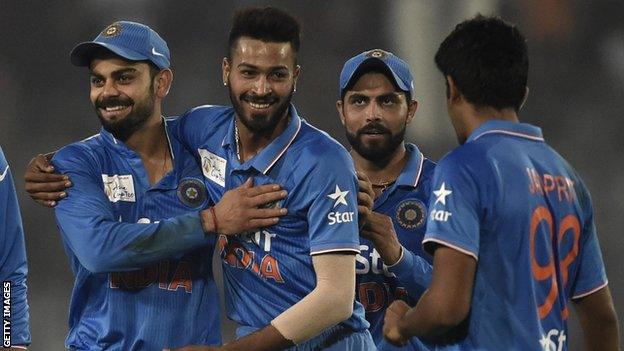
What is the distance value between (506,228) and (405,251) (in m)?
0.79

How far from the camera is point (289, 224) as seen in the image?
2.72m

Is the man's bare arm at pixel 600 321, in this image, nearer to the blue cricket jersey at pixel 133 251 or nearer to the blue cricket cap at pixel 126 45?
the blue cricket jersey at pixel 133 251

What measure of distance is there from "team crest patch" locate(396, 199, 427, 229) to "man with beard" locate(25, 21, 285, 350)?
58 cm

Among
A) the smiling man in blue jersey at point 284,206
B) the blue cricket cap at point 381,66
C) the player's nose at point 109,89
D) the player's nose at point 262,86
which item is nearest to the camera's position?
the smiling man in blue jersey at point 284,206

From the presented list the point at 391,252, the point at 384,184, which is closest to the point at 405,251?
the point at 391,252

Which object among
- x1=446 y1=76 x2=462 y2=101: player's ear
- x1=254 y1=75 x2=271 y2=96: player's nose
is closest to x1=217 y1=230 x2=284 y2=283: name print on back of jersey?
x1=254 y1=75 x2=271 y2=96: player's nose

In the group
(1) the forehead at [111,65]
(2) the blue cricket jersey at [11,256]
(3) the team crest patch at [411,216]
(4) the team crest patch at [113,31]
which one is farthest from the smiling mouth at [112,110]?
(3) the team crest patch at [411,216]

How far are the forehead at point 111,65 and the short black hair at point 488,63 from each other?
39.2 inches

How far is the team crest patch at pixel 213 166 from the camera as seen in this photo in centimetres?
287

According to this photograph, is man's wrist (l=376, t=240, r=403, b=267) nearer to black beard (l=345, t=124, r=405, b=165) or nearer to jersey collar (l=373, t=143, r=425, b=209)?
jersey collar (l=373, t=143, r=425, b=209)

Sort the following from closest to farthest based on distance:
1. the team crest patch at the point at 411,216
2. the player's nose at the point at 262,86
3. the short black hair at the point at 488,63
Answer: the short black hair at the point at 488,63 → the player's nose at the point at 262,86 → the team crest patch at the point at 411,216

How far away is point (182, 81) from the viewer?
505 centimetres

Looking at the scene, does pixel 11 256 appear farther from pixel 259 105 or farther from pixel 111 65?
pixel 259 105

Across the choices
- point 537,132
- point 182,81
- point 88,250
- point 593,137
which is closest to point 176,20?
point 182,81
